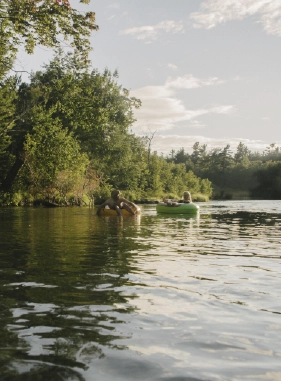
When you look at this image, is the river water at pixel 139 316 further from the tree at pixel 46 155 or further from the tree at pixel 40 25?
the tree at pixel 46 155

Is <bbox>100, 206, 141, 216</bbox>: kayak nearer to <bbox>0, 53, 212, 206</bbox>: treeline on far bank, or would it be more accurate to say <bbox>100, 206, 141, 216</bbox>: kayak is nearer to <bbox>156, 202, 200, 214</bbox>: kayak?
<bbox>156, 202, 200, 214</bbox>: kayak

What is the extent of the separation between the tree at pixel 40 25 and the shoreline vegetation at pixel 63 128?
1.5 inches

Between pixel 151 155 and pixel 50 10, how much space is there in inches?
1933

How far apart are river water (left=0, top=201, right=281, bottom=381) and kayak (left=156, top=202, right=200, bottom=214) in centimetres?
1333

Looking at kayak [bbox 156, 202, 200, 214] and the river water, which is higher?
kayak [bbox 156, 202, 200, 214]

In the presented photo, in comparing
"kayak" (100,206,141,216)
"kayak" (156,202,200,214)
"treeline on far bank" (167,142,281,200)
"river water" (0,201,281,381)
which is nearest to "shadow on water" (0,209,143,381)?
"river water" (0,201,281,381)

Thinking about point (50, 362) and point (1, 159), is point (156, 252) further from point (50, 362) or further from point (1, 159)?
point (1, 159)

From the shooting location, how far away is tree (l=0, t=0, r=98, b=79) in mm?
16844

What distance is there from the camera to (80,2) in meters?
16.8

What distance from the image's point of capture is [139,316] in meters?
3.78

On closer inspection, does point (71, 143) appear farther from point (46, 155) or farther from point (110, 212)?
point (110, 212)

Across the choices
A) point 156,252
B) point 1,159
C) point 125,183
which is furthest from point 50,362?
point 125,183

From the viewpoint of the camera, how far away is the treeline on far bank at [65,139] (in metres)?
21.0

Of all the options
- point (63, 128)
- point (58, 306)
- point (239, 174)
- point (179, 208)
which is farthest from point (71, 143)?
point (239, 174)
